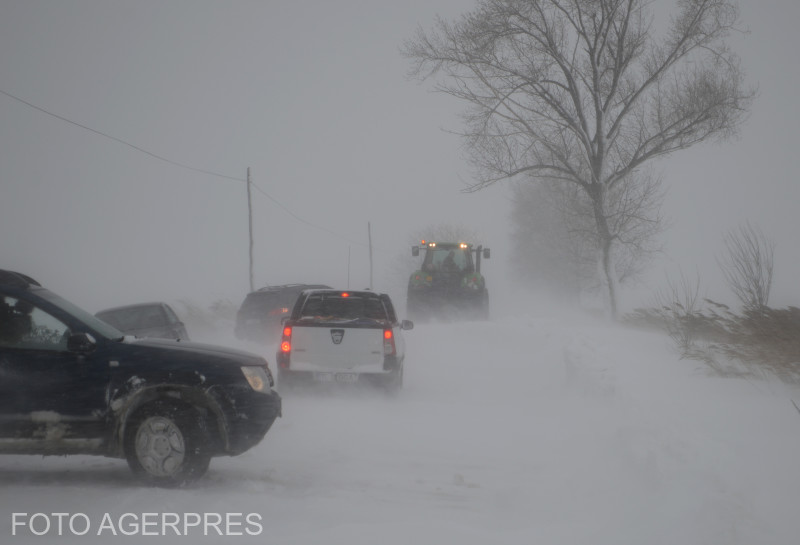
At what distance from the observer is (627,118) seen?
22.7m

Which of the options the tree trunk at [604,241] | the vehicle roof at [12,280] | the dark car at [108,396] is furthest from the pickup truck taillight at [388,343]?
the tree trunk at [604,241]

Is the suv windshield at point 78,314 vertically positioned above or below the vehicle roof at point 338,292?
below

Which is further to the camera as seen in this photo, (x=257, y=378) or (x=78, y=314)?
(x=257, y=378)

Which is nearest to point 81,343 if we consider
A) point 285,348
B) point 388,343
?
point 285,348

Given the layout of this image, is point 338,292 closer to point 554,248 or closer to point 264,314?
point 264,314

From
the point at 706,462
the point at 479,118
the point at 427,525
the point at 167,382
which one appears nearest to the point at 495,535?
the point at 427,525

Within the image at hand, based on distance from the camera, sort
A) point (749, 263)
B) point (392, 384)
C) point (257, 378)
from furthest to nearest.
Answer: point (749, 263)
point (392, 384)
point (257, 378)

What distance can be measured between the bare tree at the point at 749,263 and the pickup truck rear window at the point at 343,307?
566 cm

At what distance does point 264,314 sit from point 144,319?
5849 mm

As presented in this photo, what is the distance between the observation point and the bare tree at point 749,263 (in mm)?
10688

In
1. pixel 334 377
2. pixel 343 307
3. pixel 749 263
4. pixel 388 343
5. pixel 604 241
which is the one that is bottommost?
pixel 334 377

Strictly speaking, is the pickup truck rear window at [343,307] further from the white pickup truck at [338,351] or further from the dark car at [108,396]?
the dark car at [108,396]

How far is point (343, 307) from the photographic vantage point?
10.5 metres

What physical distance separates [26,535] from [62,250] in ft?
177
